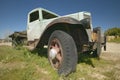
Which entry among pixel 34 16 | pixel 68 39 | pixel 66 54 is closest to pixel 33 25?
pixel 34 16

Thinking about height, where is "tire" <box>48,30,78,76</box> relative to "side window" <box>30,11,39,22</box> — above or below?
below

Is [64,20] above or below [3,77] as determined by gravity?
above

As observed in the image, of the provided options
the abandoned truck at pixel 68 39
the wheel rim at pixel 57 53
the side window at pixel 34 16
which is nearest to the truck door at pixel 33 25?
the side window at pixel 34 16

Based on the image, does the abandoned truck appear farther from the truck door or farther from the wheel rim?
the truck door

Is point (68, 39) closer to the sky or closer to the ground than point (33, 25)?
closer to the ground

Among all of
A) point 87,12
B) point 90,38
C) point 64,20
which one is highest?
point 87,12

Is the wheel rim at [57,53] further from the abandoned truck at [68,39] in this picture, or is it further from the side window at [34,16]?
the side window at [34,16]

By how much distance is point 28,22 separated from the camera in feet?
25.9

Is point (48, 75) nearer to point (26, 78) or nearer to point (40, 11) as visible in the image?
point (26, 78)

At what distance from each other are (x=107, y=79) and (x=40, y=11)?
4.09 m

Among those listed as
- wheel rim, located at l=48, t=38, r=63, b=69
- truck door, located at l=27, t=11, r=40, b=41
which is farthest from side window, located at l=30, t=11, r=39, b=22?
wheel rim, located at l=48, t=38, r=63, b=69

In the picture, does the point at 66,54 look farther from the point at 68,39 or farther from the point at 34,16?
the point at 34,16

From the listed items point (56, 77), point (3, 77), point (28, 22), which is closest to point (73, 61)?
point (56, 77)

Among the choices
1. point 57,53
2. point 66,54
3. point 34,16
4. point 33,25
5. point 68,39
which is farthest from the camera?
point 34,16
